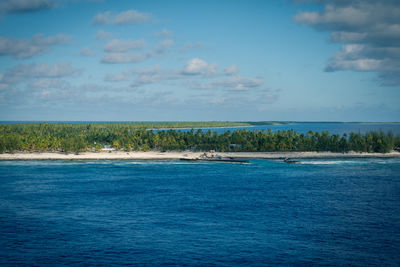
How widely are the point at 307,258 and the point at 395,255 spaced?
13949mm

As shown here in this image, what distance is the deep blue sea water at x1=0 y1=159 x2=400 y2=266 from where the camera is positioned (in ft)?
190

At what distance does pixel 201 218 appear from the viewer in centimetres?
7856

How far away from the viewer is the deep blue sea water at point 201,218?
57906mm

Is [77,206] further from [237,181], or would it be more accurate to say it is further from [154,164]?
[154,164]

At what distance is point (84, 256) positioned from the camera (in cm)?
5706

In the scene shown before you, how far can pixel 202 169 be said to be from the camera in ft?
526

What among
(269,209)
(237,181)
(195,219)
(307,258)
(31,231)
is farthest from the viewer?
(237,181)

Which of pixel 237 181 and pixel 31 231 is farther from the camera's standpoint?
pixel 237 181

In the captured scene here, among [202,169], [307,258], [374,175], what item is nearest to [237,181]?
[202,169]

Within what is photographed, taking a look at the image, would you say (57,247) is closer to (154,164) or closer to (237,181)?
(237,181)

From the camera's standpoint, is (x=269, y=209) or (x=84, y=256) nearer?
(x=84, y=256)

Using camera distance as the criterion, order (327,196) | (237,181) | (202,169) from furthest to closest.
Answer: (202,169) < (237,181) < (327,196)

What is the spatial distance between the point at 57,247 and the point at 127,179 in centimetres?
7189

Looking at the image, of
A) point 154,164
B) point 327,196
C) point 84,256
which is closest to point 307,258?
point 84,256
